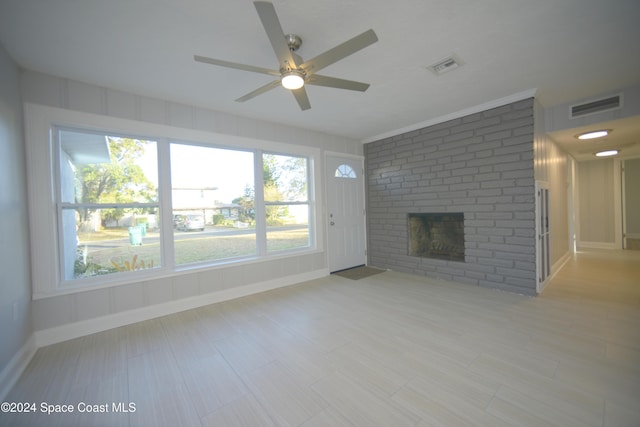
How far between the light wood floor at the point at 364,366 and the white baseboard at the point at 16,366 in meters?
0.06

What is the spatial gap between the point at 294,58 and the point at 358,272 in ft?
12.5

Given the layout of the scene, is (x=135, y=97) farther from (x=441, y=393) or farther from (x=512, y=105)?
(x=512, y=105)

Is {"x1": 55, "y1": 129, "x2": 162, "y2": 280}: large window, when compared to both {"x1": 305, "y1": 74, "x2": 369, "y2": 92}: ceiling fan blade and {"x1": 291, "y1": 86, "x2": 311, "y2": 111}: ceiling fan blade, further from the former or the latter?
{"x1": 305, "y1": 74, "x2": 369, "y2": 92}: ceiling fan blade

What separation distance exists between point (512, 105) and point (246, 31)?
344cm

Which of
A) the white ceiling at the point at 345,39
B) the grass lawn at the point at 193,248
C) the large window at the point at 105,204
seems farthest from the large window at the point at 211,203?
the white ceiling at the point at 345,39

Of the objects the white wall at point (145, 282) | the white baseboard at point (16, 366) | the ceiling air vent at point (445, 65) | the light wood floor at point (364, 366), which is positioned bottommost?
the light wood floor at point (364, 366)

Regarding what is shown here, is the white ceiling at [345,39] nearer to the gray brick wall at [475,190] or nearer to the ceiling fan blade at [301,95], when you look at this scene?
the ceiling fan blade at [301,95]

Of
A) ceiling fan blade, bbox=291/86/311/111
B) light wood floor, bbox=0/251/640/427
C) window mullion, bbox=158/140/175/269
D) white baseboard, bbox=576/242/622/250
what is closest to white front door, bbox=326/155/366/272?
light wood floor, bbox=0/251/640/427

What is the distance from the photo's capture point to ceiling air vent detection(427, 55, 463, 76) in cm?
238

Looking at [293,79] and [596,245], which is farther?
[596,245]

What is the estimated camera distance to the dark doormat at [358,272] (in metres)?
4.46

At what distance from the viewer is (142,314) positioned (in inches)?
112

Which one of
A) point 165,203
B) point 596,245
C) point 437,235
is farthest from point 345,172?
point 596,245

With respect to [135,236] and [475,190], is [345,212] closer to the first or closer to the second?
[475,190]
